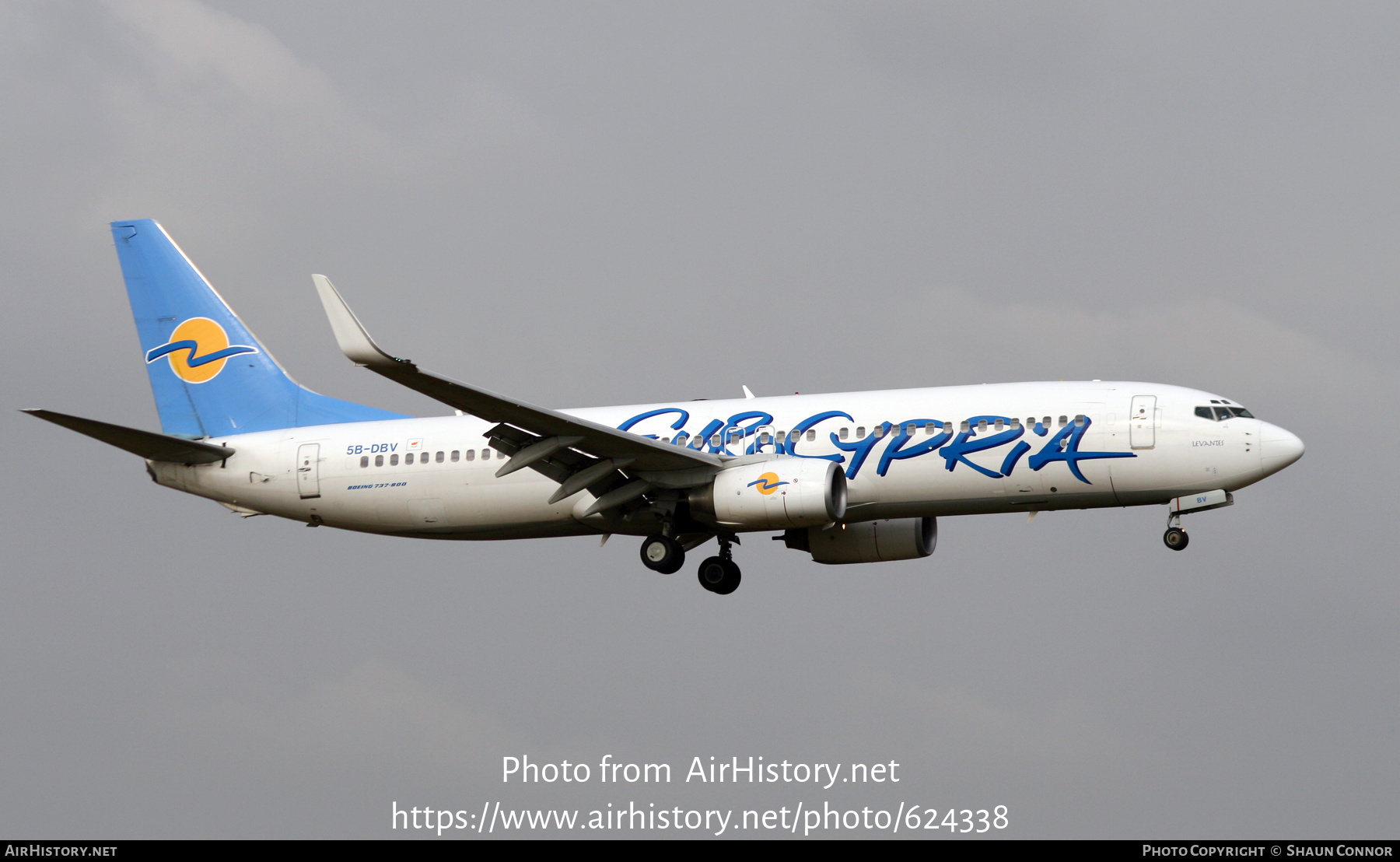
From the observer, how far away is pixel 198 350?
42.4 meters

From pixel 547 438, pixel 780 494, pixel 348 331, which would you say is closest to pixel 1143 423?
pixel 780 494

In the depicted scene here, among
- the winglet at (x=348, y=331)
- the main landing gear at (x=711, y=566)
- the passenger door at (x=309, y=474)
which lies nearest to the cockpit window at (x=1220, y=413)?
the main landing gear at (x=711, y=566)

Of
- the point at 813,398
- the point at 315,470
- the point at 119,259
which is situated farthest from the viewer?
the point at 119,259

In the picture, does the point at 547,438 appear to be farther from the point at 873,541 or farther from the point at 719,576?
the point at 873,541

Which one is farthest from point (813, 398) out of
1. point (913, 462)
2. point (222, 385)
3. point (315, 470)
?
point (222, 385)

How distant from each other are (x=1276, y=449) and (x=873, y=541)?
31.8ft

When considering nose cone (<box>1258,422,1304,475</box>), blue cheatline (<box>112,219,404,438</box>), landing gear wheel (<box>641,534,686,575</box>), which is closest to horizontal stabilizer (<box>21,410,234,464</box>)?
blue cheatline (<box>112,219,404,438</box>)

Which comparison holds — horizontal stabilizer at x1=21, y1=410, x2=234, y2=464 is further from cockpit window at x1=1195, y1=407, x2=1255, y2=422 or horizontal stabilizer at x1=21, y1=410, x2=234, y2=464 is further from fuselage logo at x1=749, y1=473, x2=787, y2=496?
cockpit window at x1=1195, y1=407, x2=1255, y2=422

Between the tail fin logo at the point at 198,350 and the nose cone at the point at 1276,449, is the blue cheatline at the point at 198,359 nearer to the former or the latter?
the tail fin logo at the point at 198,350

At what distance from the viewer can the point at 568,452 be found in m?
35.5

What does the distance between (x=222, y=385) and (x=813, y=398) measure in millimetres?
15527

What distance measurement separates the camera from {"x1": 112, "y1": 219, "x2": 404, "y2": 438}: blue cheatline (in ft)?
136

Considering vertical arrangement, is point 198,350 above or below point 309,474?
above

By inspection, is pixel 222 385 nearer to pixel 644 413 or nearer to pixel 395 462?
pixel 395 462
